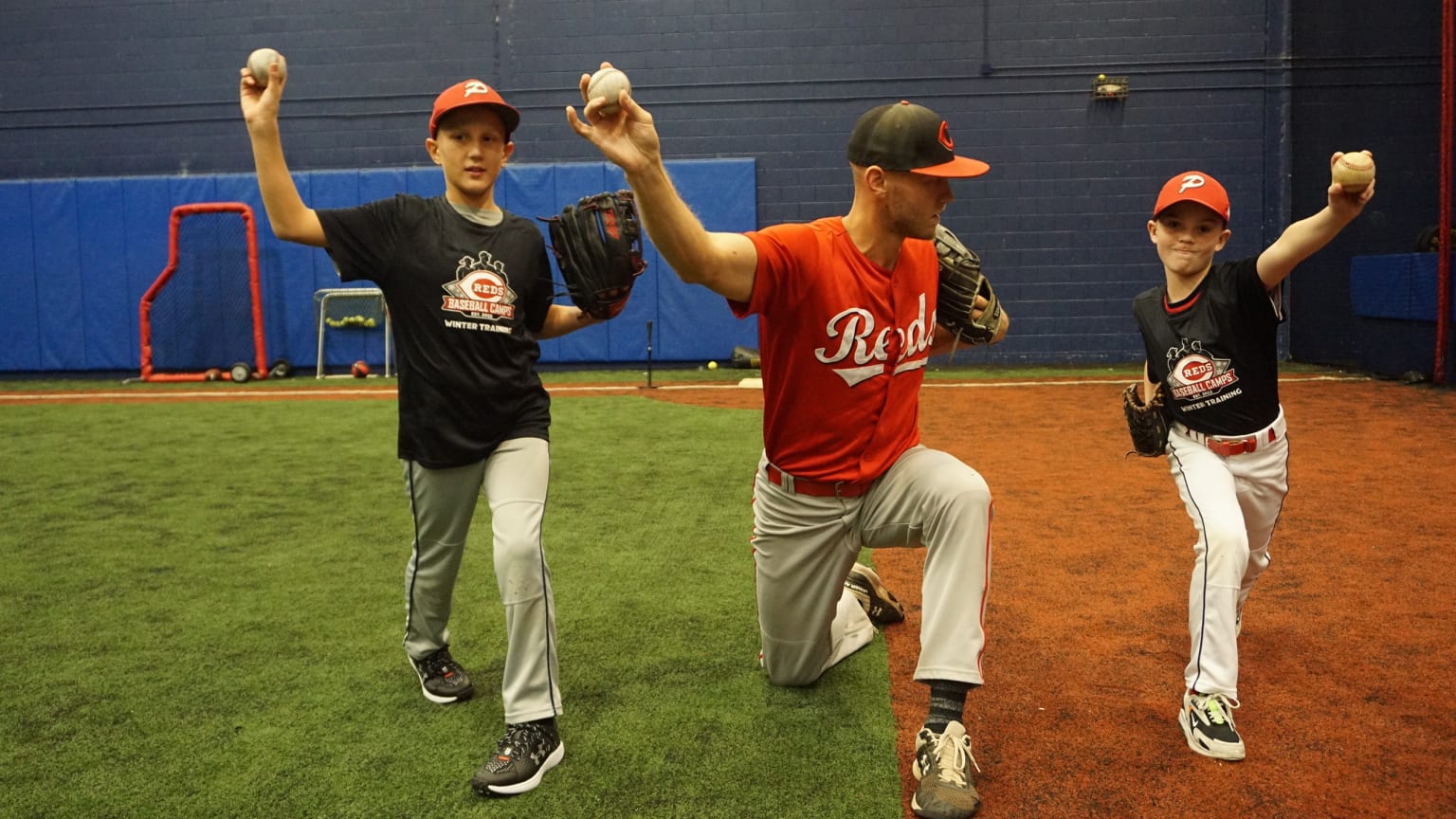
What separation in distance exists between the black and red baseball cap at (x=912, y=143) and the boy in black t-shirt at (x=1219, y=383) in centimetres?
88

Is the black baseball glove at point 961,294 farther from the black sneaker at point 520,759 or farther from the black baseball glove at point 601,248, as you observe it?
the black sneaker at point 520,759

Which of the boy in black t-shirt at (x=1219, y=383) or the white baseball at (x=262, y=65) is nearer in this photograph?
the white baseball at (x=262, y=65)

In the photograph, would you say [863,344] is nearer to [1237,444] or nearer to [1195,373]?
[1195,373]

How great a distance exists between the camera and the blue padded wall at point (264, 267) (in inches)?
586

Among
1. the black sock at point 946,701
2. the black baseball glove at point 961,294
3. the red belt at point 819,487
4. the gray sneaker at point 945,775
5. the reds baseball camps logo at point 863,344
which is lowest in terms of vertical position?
the gray sneaker at point 945,775

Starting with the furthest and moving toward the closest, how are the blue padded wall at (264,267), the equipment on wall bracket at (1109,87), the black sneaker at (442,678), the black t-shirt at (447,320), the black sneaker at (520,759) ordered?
the blue padded wall at (264,267), the equipment on wall bracket at (1109,87), the black sneaker at (442,678), the black t-shirt at (447,320), the black sneaker at (520,759)

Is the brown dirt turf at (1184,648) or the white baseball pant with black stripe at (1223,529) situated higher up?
the white baseball pant with black stripe at (1223,529)

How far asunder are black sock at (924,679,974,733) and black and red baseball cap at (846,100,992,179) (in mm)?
1397

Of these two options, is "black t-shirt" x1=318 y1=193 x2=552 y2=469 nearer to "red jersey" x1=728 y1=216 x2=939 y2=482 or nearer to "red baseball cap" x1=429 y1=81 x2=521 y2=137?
"red baseball cap" x1=429 y1=81 x2=521 y2=137

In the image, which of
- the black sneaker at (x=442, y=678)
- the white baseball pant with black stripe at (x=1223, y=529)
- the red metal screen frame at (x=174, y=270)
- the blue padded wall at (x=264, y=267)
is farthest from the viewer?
the blue padded wall at (x=264, y=267)

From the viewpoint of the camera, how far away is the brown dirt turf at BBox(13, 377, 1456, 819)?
2746 millimetres

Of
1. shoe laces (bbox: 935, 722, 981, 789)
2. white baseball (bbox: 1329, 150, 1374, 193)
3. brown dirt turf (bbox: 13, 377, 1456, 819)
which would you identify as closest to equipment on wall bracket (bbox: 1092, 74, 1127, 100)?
brown dirt turf (bbox: 13, 377, 1456, 819)

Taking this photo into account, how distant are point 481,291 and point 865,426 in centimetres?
126

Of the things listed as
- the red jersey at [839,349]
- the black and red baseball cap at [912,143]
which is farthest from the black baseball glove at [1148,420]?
the black and red baseball cap at [912,143]
